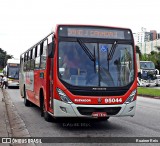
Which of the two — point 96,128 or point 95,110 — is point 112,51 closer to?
point 95,110

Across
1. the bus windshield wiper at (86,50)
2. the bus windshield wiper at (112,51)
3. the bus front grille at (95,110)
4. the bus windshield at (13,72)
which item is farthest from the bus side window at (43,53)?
the bus windshield at (13,72)

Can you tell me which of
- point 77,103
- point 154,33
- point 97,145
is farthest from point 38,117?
point 154,33

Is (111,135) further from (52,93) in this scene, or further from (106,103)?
(52,93)

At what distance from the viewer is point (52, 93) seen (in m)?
10.5

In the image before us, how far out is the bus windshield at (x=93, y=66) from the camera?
999cm

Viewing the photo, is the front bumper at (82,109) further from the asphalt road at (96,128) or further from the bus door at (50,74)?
the bus door at (50,74)

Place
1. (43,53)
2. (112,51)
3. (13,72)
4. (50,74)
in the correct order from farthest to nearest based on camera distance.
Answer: (13,72)
(43,53)
(50,74)
(112,51)

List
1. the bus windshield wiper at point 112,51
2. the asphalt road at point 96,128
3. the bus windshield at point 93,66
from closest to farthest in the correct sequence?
the asphalt road at point 96,128 → the bus windshield at point 93,66 → the bus windshield wiper at point 112,51

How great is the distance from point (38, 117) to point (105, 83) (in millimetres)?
4410

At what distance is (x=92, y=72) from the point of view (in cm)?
1007

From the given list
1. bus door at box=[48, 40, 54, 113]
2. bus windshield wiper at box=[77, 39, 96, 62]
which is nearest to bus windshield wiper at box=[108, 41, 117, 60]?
bus windshield wiper at box=[77, 39, 96, 62]

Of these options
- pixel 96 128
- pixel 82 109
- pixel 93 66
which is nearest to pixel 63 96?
pixel 82 109

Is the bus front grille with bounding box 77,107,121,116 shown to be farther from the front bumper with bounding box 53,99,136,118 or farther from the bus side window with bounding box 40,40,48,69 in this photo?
the bus side window with bounding box 40,40,48,69

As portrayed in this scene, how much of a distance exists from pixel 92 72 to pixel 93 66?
0.18 m
